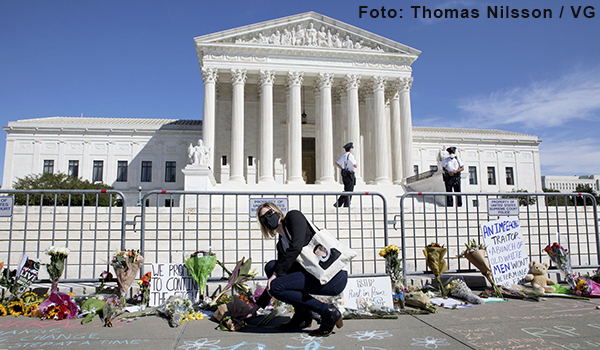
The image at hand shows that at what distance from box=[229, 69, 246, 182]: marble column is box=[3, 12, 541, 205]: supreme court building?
A: 2.8 inches

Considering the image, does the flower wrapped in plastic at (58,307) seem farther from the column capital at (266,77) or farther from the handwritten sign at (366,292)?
the column capital at (266,77)

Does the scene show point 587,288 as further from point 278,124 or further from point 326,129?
point 278,124

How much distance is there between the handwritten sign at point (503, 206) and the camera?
7.33 metres

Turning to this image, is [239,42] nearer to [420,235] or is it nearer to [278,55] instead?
[278,55]

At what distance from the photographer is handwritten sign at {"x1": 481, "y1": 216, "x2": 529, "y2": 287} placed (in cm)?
634

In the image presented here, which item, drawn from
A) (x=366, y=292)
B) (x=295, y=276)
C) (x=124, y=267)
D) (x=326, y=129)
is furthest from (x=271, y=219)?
(x=326, y=129)

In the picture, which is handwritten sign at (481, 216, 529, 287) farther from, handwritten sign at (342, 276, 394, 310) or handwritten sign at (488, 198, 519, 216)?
handwritten sign at (342, 276, 394, 310)

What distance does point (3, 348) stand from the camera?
396cm

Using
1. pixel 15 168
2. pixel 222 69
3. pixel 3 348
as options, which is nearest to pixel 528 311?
pixel 3 348

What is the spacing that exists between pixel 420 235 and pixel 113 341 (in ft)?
26.2

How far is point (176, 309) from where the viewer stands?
5145 mm

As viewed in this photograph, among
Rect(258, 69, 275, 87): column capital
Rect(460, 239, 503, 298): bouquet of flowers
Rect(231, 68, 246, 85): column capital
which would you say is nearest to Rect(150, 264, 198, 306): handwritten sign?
Rect(460, 239, 503, 298): bouquet of flowers

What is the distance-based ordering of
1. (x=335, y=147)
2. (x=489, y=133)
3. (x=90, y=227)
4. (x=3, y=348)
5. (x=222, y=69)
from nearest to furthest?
(x=3, y=348)
(x=90, y=227)
(x=222, y=69)
(x=335, y=147)
(x=489, y=133)

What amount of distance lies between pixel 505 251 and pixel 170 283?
5.26 meters
